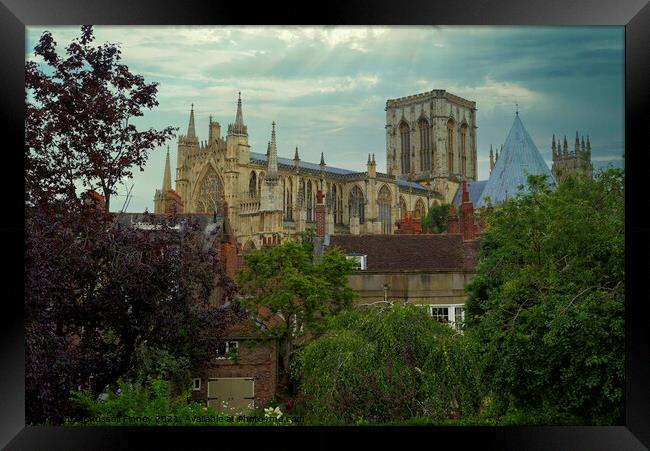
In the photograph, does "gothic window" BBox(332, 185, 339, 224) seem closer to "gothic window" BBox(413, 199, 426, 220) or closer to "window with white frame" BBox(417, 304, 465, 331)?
"gothic window" BBox(413, 199, 426, 220)

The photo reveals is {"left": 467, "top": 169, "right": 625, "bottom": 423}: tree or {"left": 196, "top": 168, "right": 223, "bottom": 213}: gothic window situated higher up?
{"left": 196, "top": 168, "right": 223, "bottom": 213}: gothic window

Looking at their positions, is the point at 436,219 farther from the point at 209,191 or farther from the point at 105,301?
the point at 105,301

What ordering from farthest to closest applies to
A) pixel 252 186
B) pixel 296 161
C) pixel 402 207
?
pixel 402 207, pixel 252 186, pixel 296 161

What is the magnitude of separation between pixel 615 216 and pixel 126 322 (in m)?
5.70

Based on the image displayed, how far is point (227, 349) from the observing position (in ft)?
34.0

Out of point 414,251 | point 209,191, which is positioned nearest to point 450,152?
point 209,191

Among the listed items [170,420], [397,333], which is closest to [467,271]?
[397,333]

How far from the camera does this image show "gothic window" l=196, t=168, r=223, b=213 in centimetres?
2156

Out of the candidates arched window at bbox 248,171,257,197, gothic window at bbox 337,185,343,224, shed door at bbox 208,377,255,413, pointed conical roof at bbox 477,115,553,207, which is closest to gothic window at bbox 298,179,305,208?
arched window at bbox 248,171,257,197

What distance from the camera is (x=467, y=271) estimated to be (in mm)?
12102

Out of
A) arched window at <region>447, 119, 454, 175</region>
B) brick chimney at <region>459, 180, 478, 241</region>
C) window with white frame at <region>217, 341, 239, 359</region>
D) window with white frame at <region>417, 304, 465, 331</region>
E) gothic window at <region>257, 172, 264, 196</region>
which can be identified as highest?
arched window at <region>447, 119, 454, 175</region>

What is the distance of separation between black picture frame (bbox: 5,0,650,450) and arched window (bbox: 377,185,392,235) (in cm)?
1937

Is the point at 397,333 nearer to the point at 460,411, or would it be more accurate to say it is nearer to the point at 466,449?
the point at 460,411
